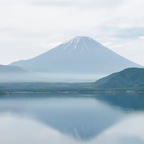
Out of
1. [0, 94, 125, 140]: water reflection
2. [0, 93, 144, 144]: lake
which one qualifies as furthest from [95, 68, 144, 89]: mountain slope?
[0, 93, 144, 144]: lake

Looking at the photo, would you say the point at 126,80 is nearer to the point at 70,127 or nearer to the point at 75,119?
the point at 75,119

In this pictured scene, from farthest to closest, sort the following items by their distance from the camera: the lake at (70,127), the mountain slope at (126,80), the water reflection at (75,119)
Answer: the mountain slope at (126,80) → the water reflection at (75,119) → the lake at (70,127)

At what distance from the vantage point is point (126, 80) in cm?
17375

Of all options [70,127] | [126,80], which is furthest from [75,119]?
[126,80]

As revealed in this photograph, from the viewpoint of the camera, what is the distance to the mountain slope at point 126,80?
166m

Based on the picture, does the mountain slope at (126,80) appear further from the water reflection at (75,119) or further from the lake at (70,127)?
the lake at (70,127)

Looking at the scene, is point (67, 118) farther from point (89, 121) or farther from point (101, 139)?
point (101, 139)

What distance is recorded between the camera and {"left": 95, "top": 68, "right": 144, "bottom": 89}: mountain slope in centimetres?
16575

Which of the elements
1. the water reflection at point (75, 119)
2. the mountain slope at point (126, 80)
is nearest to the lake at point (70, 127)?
the water reflection at point (75, 119)

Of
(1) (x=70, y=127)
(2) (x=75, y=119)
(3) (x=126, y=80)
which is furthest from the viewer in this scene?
(3) (x=126, y=80)

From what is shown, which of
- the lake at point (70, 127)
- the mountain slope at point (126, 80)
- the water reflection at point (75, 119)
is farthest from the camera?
the mountain slope at point (126, 80)

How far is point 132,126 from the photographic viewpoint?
57.1 m

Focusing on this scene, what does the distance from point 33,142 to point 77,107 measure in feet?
143

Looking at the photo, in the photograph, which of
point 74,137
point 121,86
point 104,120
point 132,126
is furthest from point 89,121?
point 121,86
